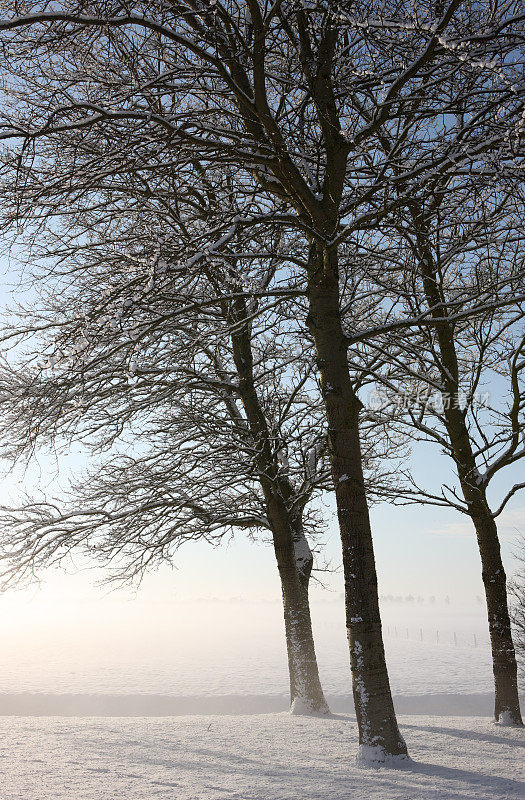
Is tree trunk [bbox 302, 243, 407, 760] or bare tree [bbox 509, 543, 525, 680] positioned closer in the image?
tree trunk [bbox 302, 243, 407, 760]

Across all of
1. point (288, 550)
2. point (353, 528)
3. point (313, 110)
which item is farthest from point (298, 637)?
point (313, 110)

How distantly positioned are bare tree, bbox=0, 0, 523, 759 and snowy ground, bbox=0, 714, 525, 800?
0.72 metres

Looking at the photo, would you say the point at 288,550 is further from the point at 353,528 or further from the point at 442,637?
the point at 442,637

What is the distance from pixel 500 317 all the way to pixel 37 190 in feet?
26.8

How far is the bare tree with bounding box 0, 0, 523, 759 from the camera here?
18.1ft

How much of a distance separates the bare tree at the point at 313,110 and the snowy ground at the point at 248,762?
2.38 feet

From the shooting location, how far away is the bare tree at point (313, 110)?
217 inches

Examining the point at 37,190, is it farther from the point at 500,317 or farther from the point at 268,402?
the point at 500,317

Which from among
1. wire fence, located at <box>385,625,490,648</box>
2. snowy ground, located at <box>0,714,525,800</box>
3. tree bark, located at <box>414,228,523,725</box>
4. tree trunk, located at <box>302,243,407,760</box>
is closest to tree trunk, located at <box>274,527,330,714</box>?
snowy ground, located at <box>0,714,525,800</box>

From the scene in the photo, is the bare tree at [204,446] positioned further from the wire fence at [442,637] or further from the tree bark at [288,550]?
the wire fence at [442,637]

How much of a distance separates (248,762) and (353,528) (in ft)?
9.17

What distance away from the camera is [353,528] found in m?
6.46

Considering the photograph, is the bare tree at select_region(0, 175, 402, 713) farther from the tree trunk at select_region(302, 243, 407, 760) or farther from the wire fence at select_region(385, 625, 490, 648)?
the wire fence at select_region(385, 625, 490, 648)

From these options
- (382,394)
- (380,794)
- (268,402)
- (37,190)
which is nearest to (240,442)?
(268,402)
